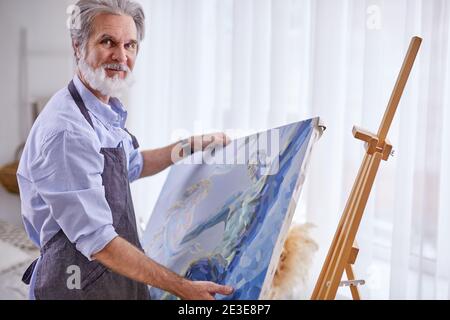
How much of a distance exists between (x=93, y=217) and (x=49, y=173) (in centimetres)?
16

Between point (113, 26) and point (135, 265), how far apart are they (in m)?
0.66

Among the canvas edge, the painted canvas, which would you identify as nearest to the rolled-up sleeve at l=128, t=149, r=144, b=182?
the painted canvas

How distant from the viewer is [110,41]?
4.63ft

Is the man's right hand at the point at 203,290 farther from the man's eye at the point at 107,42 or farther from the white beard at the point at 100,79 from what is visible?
the man's eye at the point at 107,42

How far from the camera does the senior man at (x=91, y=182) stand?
1.24 m

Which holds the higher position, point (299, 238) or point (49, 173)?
point (49, 173)

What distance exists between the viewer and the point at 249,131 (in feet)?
7.12

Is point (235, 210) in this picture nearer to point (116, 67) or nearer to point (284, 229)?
point (284, 229)

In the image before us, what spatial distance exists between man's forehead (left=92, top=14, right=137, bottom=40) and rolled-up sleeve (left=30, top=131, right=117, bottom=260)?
1.05ft

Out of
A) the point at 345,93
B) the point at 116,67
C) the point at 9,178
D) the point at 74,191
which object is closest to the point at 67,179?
the point at 74,191

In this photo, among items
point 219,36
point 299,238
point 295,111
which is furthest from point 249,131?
point 299,238

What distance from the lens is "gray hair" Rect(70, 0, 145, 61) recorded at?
1384 millimetres

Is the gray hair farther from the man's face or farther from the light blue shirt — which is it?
the light blue shirt
